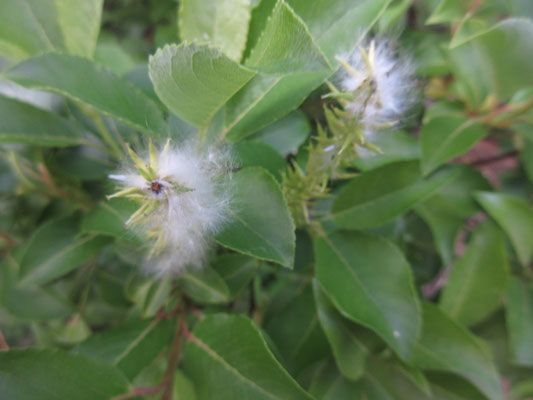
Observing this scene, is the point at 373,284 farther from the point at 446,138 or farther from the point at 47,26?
the point at 47,26

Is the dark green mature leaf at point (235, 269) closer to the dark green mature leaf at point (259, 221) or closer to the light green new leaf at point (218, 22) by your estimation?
the dark green mature leaf at point (259, 221)

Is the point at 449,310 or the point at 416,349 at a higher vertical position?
the point at 416,349

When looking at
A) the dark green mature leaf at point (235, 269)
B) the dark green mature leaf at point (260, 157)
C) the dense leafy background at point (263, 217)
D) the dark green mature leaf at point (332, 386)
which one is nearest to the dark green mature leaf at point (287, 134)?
the dense leafy background at point (263, 217)

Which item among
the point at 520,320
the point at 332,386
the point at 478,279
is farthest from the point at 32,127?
the point at 520,320

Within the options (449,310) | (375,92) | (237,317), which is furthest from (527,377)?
(375,92)

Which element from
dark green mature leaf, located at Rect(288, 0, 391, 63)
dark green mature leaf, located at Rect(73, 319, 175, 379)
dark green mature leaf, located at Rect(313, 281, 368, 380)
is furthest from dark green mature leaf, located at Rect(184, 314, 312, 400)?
dark green mature leaf, located at Rect(288, 0, 391, 63)

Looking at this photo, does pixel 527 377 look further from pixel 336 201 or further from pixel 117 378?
pixel 117 378

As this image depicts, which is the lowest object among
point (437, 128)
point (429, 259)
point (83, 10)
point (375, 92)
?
point (429, 259)
